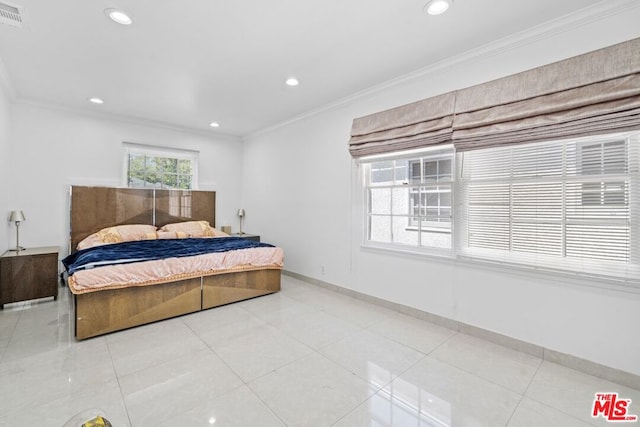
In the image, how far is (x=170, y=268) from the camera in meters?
3.17

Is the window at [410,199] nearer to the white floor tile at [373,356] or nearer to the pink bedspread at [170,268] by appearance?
the white floor tile at [373,356]

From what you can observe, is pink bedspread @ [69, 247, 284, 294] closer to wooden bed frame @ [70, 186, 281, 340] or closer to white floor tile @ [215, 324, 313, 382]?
wooden bed frame @ [70, 186, 281, 340]

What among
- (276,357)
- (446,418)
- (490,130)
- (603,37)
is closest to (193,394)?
(276,357)

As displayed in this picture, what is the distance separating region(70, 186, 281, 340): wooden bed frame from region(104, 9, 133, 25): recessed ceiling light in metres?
2.35

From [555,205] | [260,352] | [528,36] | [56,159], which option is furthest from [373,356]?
[56,159]

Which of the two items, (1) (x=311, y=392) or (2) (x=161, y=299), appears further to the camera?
(2) (x=161, y=299)

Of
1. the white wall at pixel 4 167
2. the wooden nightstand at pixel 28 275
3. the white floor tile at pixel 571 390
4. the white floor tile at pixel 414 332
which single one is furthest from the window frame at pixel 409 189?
the white wall at pixel 4 167

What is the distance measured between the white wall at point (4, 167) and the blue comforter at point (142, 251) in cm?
86

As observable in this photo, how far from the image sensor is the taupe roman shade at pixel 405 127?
9.43 feet

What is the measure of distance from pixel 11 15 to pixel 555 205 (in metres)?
4.55

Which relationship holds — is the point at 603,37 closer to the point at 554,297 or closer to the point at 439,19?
the point at 439,19

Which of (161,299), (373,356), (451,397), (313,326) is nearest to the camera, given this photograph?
(451,397)

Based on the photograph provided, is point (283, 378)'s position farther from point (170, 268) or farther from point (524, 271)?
point (524, 271)

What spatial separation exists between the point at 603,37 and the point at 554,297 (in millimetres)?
1974
